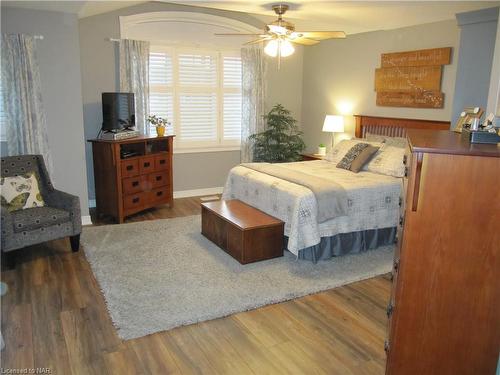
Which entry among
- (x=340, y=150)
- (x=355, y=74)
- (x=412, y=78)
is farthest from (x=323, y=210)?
(x=355, y=74)

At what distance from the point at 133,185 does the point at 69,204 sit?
1.25m

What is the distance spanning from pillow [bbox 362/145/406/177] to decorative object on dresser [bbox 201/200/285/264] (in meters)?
1.42

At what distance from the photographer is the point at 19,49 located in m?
4.30

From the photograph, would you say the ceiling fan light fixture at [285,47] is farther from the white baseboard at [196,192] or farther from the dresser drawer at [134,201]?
the white baseboard at [196,192]

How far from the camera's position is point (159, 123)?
18.6 ft

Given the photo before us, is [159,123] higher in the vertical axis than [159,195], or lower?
higher

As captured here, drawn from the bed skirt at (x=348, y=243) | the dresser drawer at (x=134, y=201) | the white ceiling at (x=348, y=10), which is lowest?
the bed skirt at (x=348, y=243)

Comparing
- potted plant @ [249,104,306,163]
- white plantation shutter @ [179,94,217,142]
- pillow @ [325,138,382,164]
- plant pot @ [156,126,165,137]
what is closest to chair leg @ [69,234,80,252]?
plant pot @ [156,126,165,137]

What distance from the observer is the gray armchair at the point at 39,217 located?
3576 millimetres

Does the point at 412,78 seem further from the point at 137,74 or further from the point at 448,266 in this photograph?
the point at 448,266

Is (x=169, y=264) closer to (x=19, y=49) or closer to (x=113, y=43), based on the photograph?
(x=19, y=49)

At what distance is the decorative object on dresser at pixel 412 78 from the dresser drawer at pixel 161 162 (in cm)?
296

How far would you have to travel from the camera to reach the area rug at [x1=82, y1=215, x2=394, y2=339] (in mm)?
3020

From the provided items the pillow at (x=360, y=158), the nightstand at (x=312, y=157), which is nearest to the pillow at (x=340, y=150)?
the pillow at (x=360, y=158)
